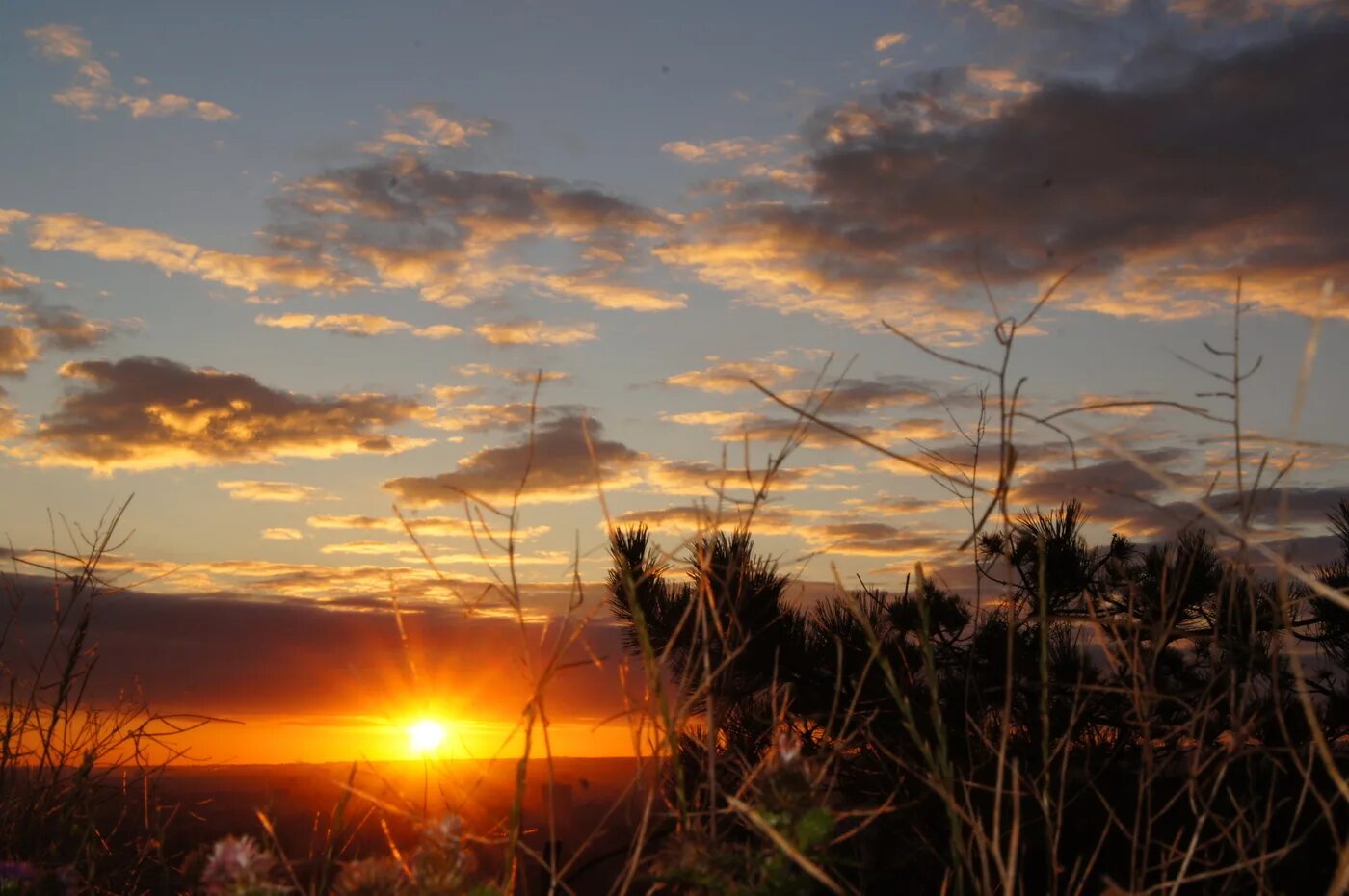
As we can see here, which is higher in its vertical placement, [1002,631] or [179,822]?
[1002,631]

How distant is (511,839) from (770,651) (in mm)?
4483

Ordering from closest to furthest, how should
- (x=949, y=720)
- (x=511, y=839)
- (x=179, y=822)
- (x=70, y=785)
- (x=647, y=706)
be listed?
(x=511, y=839) → (x=647, y=706) → (x=70, y=785) → (x=179, y=822) → (x=949, y=720)

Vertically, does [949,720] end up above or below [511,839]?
below

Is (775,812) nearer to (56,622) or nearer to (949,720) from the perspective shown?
(56,622)

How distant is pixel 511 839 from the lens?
1373 mm

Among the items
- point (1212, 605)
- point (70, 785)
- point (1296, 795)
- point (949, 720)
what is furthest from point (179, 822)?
point (1212, 605)

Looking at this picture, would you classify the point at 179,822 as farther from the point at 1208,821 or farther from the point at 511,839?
the point at 1208,821

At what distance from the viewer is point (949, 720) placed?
4863mm

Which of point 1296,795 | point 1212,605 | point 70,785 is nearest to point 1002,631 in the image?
point 1212,605

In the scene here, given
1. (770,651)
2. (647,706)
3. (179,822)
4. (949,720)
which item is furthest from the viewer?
(770,651)

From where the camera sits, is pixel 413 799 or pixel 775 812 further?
pixel 413 799

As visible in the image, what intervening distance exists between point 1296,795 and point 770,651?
2.58m

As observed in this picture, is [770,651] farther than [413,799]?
Yes

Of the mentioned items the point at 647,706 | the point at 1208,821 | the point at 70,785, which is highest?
the point at 647,706
